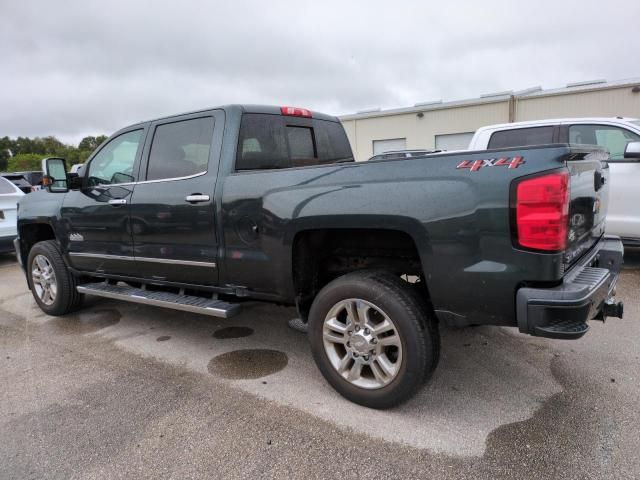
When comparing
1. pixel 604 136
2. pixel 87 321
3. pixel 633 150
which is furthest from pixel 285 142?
pixel 604 136

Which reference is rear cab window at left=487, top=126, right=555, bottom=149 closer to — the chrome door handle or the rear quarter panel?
the rear quarter panel

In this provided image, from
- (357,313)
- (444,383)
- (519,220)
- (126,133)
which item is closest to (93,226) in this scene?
(126,133)

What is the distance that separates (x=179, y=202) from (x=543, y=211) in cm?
253

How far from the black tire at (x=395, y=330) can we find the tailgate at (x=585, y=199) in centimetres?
83

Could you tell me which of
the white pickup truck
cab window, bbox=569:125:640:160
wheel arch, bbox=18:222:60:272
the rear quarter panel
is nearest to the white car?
wheel arch, bbox=18:222:60:272

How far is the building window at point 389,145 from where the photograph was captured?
22094 mm

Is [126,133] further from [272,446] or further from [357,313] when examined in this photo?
[272,446]

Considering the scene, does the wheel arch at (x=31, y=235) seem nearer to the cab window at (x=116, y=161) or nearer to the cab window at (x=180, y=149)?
the cab window at (x=116, y=161)

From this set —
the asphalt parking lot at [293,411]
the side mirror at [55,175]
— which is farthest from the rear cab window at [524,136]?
the side mirror at [55,175]

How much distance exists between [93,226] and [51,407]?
6.00 feet

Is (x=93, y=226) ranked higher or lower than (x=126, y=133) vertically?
lower

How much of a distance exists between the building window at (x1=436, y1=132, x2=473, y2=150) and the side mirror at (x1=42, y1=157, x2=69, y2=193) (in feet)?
60.1

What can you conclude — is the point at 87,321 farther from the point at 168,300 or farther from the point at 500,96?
the point at 500,96

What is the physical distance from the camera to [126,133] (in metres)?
4.21
